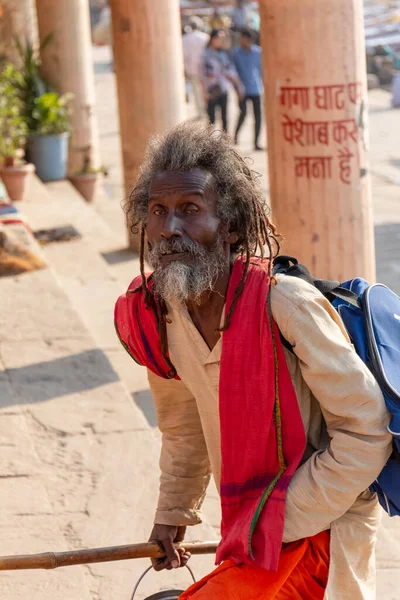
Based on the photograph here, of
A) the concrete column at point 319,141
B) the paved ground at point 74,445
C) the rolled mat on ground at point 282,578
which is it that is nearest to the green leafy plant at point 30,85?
the paved ground at point 74,445

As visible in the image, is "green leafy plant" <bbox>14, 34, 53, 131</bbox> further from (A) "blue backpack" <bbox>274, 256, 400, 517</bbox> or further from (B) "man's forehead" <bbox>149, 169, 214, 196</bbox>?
(A) "blue backpack" <bbox>274, 256, 400, 517</bbox>

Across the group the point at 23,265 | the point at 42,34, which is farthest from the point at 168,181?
the point at 42,34

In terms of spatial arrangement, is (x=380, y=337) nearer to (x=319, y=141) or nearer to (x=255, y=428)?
(x=255, y=428)

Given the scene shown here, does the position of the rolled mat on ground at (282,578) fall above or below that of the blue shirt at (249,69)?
below

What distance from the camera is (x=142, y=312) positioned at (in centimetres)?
255

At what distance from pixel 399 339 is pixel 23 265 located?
4.58 metres

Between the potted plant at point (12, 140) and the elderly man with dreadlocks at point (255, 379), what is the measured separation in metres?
7.23

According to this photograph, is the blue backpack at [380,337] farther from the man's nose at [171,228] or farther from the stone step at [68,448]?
the stone step at [68,448]

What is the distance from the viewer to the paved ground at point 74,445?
11.4 feet

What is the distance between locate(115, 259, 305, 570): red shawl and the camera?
7.47 ft

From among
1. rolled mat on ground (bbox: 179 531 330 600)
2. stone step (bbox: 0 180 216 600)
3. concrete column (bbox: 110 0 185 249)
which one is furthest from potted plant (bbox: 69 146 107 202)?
rolled mat on ground (bbox: 179 531 330 600)

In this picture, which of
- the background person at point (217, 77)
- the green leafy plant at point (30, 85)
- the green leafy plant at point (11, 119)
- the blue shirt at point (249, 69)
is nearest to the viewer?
the green leafy plant at point (11, 119)

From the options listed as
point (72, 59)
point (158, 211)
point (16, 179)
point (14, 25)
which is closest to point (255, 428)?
point (158, 211)

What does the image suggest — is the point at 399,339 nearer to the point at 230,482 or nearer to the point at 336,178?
the point at 230,482
